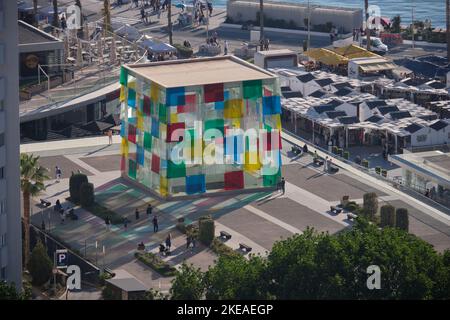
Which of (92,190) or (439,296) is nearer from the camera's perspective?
(439,296)

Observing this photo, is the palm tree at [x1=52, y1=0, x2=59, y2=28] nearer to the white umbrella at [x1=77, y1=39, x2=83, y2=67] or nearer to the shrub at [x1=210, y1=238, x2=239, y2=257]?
the white umbrella at [x1=77, y1=39, x2=83, y2=67]

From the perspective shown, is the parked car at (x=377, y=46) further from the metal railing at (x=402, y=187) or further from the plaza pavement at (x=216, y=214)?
the plaza pavement at (x=216, y=214)

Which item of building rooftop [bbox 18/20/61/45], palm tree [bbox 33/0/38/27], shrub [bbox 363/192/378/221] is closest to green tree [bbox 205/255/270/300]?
shrub [bbox 363/192/378/221]

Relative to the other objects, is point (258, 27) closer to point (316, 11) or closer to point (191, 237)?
point (316, 11)

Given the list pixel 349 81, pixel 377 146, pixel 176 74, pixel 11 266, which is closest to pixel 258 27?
pixel 349 81

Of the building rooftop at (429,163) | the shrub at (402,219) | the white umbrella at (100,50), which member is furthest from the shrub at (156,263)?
the white umbrella at (100,50)

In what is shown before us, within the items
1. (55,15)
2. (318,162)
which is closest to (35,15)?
(55,15)

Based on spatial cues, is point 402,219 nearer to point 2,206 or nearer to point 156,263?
point 156,263
